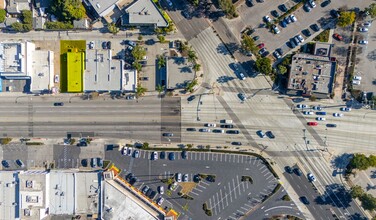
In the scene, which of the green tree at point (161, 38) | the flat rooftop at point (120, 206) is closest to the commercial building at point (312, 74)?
the green tree at point (161, 38)

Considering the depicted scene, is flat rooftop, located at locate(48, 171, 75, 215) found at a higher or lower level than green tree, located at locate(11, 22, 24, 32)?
lower

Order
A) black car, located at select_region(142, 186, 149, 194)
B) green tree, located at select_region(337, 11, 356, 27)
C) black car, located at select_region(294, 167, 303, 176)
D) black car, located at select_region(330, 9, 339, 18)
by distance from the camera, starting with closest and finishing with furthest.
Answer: green tree, located at select_region(337, 11, 356, 27) < black car, located at select_region(330, 9, 339, 18) < black car, located at select_region(294, 167, 303, 176) < black car, located at select_region(142, 186, 149, 194)

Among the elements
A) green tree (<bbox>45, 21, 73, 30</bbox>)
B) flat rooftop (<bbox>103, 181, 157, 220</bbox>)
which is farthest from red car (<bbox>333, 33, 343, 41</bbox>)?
green tree (<bbox>45, 21, 73, 30</bbox>)

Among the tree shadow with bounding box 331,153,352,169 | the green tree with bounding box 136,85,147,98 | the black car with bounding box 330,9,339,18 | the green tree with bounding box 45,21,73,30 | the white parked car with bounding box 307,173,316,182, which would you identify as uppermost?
the black car with bounding box 330,9,339,18

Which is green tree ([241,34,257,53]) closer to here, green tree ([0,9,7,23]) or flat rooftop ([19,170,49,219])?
flat rooftop ([19,170,49,219])

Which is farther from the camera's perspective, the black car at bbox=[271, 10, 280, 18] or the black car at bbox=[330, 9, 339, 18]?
the black car at bbox=[271, 10, 280, 18]

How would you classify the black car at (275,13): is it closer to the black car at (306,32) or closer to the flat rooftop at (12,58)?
the black car at (306,32)
